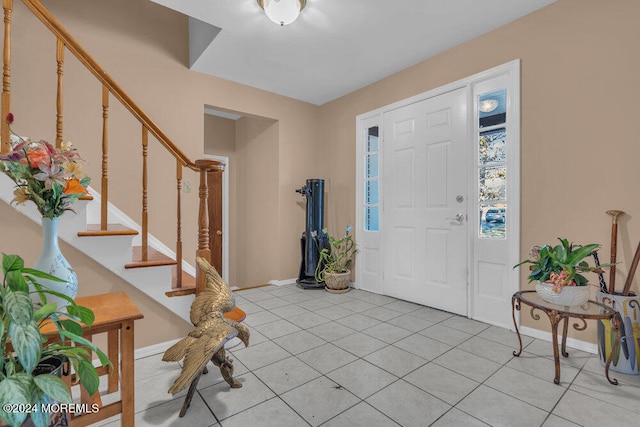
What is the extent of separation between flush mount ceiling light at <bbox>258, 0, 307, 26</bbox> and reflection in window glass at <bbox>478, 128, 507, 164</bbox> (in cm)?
191

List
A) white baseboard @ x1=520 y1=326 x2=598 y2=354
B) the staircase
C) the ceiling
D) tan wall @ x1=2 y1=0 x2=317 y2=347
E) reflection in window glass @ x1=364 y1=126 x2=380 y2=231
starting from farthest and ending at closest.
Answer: reflection in window glass @ x1=364 y1=126 x2=380 y2=231 → tan wall @ x1=2 y1=0 x2=317 y2=347 → the ceiling → white baseboard @ x1=520 y1=326 x2=598 y2=354 → the staircase

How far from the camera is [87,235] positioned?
1.75 meters

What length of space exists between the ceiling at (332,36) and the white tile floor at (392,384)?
8.60 feet

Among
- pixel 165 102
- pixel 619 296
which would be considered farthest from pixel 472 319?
pixel 165 102

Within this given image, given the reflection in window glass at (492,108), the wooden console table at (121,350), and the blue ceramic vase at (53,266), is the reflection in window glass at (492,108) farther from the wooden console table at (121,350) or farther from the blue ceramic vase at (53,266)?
the blue ceramic vase at (53,266)

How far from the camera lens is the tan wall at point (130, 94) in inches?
97.1

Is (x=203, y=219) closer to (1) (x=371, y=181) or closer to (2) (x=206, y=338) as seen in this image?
(2) (x=206, y=338)

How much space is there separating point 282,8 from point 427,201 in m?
2.18

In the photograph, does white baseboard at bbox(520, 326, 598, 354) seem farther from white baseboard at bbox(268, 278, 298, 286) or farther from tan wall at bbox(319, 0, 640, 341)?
white baseboard at bbox(268, 278, 298, 286)

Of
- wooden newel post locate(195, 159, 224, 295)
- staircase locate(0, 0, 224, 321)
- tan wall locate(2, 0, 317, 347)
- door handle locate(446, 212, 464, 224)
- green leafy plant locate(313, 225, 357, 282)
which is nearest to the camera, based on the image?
staircase locate(0, 0, 224, 321)

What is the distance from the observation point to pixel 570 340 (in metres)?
2.18

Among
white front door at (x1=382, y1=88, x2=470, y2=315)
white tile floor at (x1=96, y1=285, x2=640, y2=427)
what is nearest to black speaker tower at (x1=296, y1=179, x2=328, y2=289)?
white front door at (x1=382, y1=88, x2=470, y2=315)

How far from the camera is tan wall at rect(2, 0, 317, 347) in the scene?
247cm

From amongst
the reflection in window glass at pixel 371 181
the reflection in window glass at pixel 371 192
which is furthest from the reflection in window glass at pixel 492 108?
the reflection in window glass at pixel 371 192
